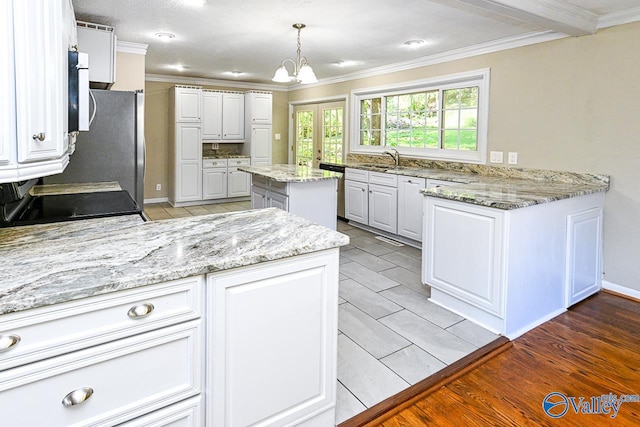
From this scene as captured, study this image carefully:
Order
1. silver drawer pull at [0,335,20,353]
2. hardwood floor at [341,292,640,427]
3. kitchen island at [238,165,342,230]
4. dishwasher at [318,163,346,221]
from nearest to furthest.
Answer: silver drawer pull at [0,335,20,353] < hardwood floor at [341,292,640,427] < kitchen island at [238,165,342,230] < dishwasher at [318,163,346,221]

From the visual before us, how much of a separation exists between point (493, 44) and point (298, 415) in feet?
13.1

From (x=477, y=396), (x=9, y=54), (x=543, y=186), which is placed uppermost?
(x=9, y=54)

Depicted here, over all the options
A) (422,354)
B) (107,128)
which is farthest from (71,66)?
(422,354)

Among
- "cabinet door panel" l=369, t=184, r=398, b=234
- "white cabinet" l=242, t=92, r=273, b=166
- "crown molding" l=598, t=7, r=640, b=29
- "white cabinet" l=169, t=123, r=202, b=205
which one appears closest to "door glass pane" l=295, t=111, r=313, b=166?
"white cabinet" l=242, t=92, r=273, b=166

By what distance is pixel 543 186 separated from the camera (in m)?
3.30

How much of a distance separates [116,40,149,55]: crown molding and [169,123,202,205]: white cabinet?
2321mm

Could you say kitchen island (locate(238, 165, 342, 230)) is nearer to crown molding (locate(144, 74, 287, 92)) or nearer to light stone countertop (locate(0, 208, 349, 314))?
light stone countertop (locate(0, 208, 349, 314))

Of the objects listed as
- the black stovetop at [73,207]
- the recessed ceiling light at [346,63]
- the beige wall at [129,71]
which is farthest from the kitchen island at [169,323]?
the recessed ceiling light at [346,63]

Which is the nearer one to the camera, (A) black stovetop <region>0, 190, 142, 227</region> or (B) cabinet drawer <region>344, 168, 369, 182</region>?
(A) black stovetop <region>0, 190, 142, 227</region>

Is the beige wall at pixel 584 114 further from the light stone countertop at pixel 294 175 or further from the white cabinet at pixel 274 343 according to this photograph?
the white cabinet at pixel 274 343

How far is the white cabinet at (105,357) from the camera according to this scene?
1071 mm

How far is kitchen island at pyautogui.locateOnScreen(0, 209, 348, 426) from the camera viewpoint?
3.61ft

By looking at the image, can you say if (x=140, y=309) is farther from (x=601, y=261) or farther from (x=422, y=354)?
(x=601, y=261)

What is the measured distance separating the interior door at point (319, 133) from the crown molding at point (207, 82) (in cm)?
68
